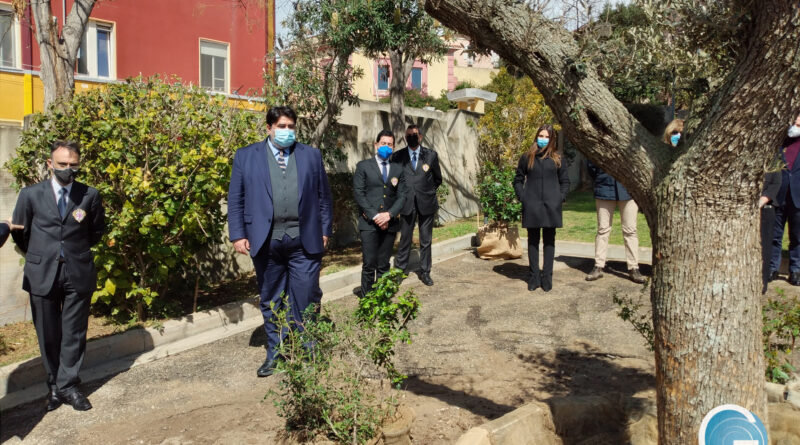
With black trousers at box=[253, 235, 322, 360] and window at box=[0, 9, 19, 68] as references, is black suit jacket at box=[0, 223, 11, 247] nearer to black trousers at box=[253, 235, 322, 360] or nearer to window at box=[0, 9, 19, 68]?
black trousers at box=[253, 235, 322, 360]

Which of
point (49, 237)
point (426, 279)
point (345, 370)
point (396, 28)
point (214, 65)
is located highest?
point (214, 65)

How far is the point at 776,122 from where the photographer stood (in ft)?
8.20

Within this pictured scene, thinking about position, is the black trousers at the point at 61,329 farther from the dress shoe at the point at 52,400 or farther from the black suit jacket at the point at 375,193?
the black suit jacket at the point at 375,193

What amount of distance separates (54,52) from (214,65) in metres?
13.4

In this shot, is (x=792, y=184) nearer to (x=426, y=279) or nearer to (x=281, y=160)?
(x=426, y=279)

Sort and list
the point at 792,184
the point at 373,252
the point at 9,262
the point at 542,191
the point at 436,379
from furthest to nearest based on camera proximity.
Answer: the point at 542,191 → the point at 792,184 → the point at 373,252 → the point at 9,262 → the point at 436,379

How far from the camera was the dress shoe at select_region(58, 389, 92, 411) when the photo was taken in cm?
446

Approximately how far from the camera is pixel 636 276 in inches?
312

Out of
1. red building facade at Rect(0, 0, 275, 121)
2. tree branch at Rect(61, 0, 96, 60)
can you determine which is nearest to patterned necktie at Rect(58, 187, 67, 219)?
tree branch at Rect(61, 0, 96, 60)

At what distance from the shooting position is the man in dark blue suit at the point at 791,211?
24.0ft

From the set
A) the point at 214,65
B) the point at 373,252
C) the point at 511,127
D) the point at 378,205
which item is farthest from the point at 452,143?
the point at 214,65

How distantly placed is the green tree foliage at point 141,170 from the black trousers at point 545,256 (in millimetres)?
3838

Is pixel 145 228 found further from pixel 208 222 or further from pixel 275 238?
pixel 275 238

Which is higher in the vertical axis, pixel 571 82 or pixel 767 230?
pixel 571 82
